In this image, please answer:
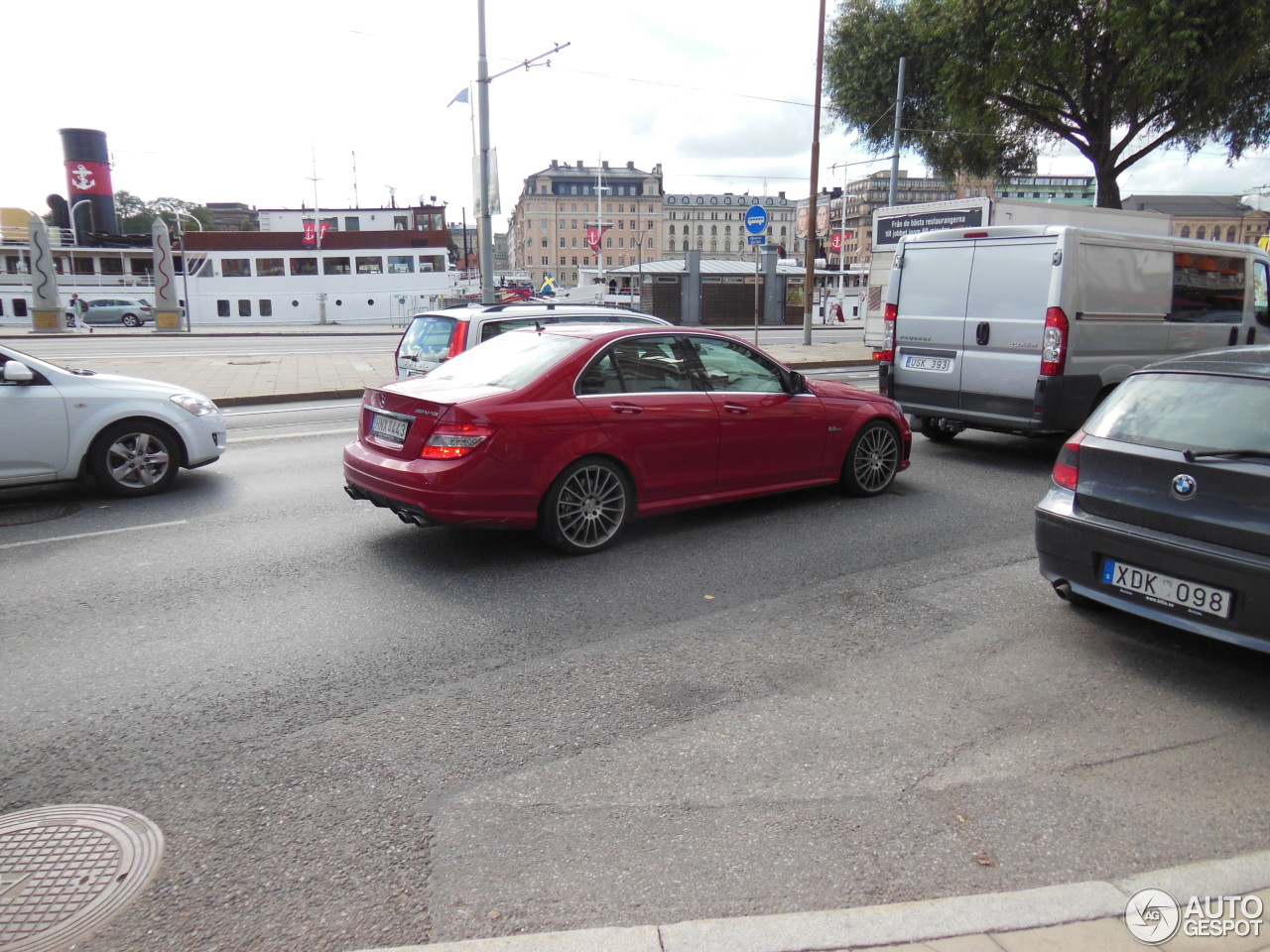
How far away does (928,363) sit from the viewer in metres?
9.48

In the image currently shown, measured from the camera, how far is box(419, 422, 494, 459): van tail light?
5.51m

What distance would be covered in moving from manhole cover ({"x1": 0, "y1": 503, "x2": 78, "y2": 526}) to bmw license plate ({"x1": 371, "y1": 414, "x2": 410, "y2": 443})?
291 centimetres

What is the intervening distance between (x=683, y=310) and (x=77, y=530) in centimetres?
3923

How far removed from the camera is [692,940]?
2.38 m

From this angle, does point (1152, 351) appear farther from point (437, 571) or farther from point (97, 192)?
point (97, 192)

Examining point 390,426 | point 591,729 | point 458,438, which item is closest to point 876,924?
point 591,729

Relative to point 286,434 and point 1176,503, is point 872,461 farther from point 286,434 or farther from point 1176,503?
point 286,434

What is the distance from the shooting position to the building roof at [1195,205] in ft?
452

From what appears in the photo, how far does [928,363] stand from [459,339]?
4.94 m

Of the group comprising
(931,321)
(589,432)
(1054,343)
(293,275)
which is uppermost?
(293,275)

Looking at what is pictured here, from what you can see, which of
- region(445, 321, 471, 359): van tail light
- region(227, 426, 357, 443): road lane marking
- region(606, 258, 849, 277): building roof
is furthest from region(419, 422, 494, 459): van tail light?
region(606, 258, 849, 277): building roof

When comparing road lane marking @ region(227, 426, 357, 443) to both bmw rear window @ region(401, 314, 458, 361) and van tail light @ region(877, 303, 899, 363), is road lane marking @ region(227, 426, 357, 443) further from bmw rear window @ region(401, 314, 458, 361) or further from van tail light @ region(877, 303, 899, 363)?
van tail light @ region(877, 303, 899, 363)

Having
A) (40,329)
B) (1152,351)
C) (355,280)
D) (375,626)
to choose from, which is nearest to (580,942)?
(375,626)

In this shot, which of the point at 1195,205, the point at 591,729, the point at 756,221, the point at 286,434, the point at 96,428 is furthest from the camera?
the point at 1195,205
